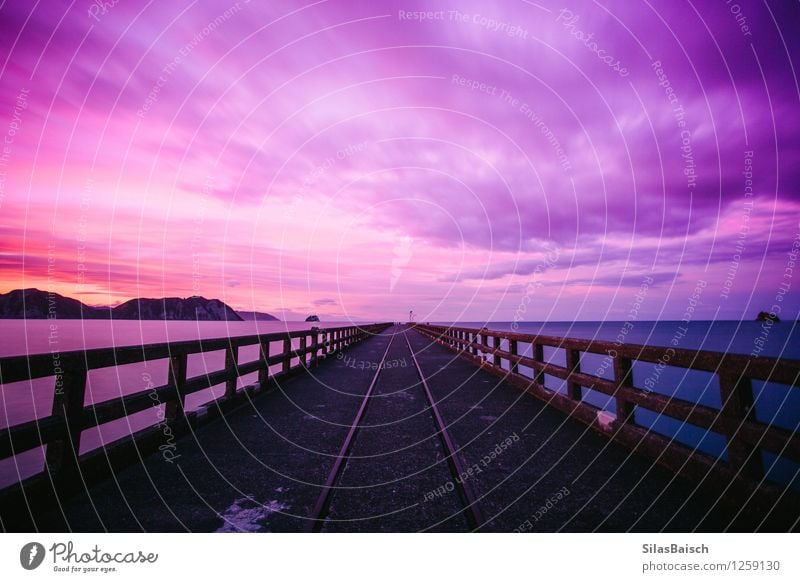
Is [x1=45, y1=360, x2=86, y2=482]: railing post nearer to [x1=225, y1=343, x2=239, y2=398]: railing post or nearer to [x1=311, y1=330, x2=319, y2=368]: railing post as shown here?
[x1=225, y1=343, x2=239, y2=398]: railing post

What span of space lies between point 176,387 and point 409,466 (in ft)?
11.6

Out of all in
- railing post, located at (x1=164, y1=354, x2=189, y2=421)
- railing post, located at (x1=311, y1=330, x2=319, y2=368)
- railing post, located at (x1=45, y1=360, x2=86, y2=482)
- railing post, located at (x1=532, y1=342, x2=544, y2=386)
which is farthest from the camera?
railing post, located at (x1=311, y1=330, x2=319, y2=368)

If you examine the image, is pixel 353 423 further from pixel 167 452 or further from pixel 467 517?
pixel 467 517

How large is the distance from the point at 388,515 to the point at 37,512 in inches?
121

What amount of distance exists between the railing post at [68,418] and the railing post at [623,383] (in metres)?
6.22

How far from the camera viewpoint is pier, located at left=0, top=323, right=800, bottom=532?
3.23 m

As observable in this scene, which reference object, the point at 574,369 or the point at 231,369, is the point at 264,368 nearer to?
the point at 231,369

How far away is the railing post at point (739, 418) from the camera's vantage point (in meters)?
3.26

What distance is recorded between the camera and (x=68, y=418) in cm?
373

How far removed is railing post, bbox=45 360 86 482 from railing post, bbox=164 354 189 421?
155 centimetres

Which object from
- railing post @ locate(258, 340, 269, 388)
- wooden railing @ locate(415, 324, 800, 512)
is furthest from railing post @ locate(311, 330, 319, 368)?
wooden railing @ locate(415, 324, 800, 512)

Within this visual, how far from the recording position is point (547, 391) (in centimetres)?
786

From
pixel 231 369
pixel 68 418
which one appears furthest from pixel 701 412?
pixel 231 369
